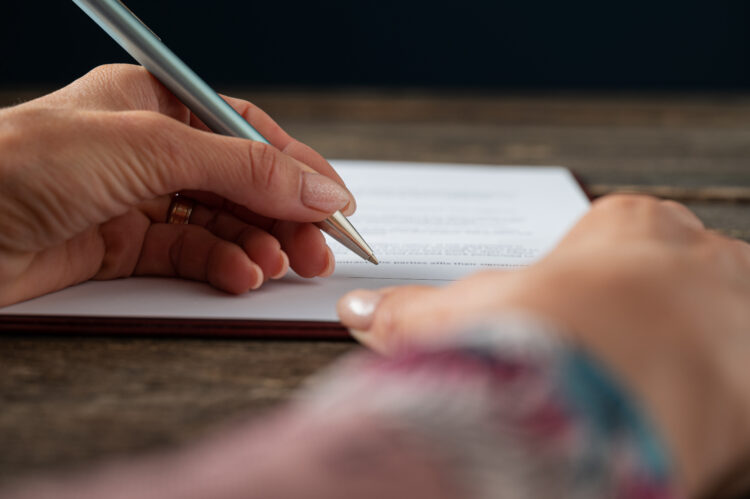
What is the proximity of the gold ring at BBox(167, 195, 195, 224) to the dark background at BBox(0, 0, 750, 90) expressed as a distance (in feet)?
5.04

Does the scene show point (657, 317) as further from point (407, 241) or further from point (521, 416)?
point (407, 241)

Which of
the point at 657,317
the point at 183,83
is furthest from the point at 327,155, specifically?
the point at 657,317

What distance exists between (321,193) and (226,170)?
69mm

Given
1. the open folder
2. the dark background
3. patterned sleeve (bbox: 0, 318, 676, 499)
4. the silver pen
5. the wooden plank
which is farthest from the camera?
the dark background

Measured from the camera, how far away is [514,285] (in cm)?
27

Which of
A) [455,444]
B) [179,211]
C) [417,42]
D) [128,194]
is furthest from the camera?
[417,42]

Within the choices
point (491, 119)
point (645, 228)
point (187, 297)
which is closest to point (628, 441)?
point (645, 228)

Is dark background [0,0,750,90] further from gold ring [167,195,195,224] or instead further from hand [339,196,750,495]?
hand [339,196,750,495]

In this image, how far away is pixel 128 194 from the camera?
462mm

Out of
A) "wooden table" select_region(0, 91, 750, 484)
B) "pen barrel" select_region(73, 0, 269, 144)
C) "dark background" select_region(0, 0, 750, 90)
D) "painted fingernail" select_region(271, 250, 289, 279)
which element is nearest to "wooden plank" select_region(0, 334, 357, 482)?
"wooden table" select_region(0, 91, 750, 484)

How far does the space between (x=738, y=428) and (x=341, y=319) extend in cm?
21

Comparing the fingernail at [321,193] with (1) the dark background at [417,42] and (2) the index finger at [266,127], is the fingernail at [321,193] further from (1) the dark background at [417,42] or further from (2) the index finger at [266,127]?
(1) the dark background at [417,42]

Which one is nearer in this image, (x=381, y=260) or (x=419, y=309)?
(x=419, y=309)

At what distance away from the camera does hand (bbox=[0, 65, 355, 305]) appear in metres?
0.43
